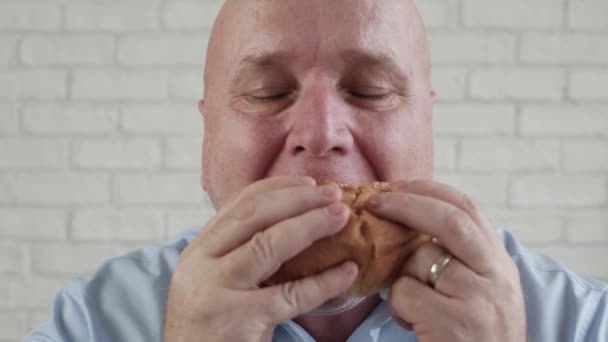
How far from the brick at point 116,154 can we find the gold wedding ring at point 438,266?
1.44 metres

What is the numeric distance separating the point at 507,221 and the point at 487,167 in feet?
0.59

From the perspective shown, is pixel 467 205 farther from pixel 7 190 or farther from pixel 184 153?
pixel 7 190

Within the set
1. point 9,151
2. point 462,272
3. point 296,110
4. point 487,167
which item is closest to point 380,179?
point 296,110

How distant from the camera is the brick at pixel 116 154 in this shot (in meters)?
2.17

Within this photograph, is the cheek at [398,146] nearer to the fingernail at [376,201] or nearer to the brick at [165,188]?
the fingernail at [376,201]

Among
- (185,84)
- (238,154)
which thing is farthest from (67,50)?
(238,154)

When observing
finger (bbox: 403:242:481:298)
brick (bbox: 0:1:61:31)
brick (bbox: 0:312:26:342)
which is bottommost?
brick (bbox: 0:312:26:342)

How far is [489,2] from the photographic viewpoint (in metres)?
2.18

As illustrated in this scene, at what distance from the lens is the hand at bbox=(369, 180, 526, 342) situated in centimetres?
85

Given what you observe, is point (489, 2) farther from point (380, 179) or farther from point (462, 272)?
point (462, 272)

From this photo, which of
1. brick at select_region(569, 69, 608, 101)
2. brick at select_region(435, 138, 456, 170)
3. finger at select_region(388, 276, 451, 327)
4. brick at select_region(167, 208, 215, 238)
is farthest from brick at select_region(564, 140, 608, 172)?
finger at select_region(388, 276, 451, 327)

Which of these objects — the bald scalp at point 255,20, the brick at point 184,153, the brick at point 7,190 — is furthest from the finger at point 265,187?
the brick at point 7,190

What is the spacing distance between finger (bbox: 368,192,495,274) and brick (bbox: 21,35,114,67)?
1.53 m

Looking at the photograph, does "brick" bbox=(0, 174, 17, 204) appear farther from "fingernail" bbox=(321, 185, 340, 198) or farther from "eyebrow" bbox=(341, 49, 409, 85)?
"fingernail" bbox=(321, 185, 340, 198)
